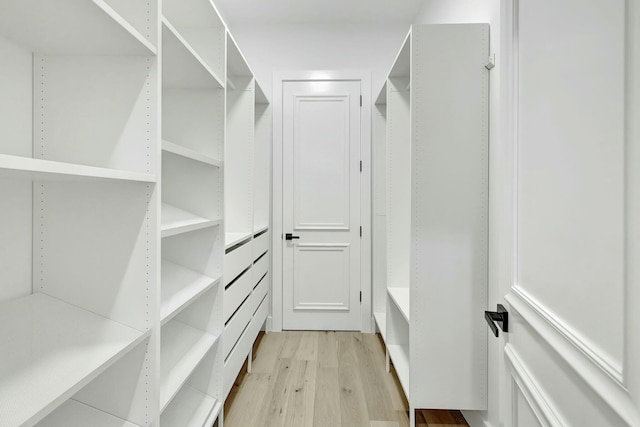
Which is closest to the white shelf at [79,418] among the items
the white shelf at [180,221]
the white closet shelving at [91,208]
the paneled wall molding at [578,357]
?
the white closet shelving at [91,208]

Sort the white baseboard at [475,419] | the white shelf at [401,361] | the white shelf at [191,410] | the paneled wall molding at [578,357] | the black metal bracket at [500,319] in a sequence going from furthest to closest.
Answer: the white shelf at [401,361] → the white baseboard at [475,419] → the white shelf at [191,410] → the black metal bracket at [500,319] → the paneled wall molding at [578,357]

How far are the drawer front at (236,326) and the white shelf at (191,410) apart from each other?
232 mm

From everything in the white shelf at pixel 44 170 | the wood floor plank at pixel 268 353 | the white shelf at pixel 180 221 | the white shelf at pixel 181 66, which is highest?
the white shelf at pixel 181 66

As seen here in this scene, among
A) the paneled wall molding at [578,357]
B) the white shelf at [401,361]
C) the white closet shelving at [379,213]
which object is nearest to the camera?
the paneled wall molding at [578,357]

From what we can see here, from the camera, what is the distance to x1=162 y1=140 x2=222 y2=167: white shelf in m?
1.25

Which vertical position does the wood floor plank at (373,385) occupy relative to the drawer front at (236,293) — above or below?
below

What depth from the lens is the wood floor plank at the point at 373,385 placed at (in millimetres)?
1989

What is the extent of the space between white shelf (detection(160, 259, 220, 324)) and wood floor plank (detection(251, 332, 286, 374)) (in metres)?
1.10

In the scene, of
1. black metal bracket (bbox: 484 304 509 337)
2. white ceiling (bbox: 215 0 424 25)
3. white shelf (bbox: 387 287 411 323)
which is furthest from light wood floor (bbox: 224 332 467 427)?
white ceiling (bbox: 215 0 424 25)

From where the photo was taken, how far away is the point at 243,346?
2.27 metres

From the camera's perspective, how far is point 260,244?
2.82m

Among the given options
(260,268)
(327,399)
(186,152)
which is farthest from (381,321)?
(186,152)

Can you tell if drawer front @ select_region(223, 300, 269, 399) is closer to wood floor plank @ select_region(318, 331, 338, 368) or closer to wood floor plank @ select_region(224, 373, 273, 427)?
wood floor plank @ select_region(224, 373, 273, 427)

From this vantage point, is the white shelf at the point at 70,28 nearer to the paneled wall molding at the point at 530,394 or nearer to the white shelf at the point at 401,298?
the paneled wall molding at the point at 530,394
